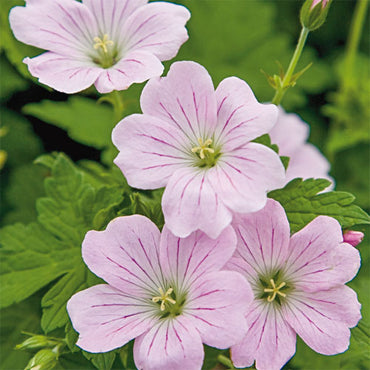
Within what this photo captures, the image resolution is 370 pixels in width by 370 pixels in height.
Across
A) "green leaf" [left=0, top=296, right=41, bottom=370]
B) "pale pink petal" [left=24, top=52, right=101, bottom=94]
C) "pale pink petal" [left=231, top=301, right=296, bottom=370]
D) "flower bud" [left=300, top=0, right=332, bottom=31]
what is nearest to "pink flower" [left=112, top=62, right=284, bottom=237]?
"pale pink petal" [left=24, top=52, right=101, bottom=94]

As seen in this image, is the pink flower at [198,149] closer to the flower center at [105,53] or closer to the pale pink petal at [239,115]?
the pale pink petal at [239,115]

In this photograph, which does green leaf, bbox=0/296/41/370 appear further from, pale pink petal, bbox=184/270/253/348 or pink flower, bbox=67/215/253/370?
pale pink petal, bbox=184/270/253/348

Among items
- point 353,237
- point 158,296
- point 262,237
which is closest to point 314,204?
point 353,237

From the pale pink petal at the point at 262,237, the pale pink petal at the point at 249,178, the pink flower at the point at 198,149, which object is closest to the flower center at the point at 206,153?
the pink flower at the point at 198,149

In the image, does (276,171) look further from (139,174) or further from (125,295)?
(125,295)

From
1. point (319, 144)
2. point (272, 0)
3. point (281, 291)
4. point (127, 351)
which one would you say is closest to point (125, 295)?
point (127, 351)
